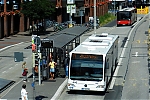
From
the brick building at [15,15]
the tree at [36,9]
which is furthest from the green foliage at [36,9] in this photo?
the brick building at [15,15]

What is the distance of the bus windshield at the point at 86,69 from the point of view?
72.3ft

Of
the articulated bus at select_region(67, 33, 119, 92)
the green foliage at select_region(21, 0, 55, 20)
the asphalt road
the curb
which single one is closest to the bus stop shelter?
the curb

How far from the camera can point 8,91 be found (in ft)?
76.7

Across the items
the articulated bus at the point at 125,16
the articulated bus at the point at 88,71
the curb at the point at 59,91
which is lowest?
the curb at the point at 59,91

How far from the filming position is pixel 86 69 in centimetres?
2212

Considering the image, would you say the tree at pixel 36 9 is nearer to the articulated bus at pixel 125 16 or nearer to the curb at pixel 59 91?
the articulated bus at pixel 125 16

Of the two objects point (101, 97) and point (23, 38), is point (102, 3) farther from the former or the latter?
point (101, 97)

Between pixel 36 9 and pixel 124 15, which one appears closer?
pixel 36 9

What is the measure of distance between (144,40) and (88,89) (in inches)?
1167

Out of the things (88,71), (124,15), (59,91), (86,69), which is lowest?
(59,91)

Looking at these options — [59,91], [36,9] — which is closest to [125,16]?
[36,9]

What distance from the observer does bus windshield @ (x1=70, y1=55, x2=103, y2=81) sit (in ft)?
72.3

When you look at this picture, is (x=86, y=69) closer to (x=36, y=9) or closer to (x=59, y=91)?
(x=59, y=91)

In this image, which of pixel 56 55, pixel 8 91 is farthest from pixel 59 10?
pixel 8 91
